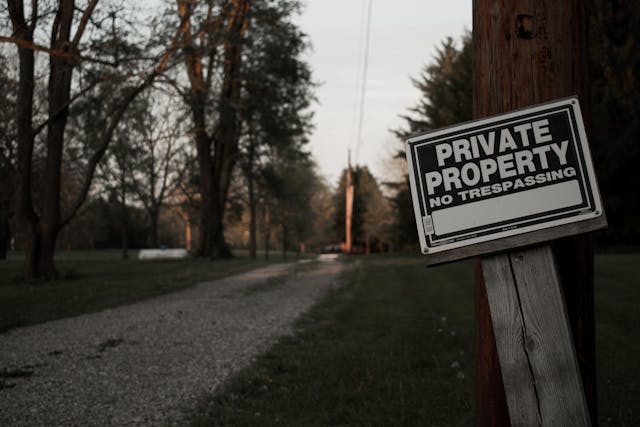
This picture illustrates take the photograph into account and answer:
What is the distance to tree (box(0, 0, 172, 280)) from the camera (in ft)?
46.9

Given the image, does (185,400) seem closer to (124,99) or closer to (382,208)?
(124,99)

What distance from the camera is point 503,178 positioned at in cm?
188

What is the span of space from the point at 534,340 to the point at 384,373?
4.32 metres

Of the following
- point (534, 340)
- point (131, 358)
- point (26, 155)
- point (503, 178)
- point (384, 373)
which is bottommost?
point (384, 373)

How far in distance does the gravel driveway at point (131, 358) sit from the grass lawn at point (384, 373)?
0.47 metres

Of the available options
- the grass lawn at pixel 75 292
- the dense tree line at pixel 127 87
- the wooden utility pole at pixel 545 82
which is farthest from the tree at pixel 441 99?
the wooden utility pole at pixel 545 82

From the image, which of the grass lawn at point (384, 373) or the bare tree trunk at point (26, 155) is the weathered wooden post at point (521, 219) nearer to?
the grass lawn at point (384, 373)


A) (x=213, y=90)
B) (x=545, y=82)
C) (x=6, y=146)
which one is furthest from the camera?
(x=213, y=90)

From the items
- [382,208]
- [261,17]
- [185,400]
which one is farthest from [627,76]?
[382,208]

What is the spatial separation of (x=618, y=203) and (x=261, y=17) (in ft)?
59.7

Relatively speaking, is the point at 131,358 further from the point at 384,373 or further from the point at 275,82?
the point at 275,82

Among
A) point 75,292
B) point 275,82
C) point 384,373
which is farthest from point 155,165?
point 384,373

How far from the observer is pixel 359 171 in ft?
278

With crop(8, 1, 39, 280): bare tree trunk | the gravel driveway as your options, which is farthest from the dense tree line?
the gravel driveway
